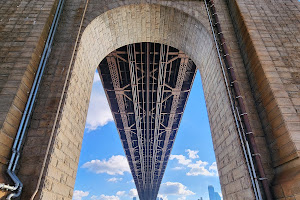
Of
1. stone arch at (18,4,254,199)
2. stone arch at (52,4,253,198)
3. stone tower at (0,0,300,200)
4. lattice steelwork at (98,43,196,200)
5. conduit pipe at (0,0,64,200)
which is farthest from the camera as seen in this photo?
lattice steelwork at (98,43,196,200)

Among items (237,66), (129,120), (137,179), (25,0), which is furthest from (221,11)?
(137,179)

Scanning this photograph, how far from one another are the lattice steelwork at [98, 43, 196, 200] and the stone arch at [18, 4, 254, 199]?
120 inches

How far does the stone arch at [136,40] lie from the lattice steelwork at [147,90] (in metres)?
3.04

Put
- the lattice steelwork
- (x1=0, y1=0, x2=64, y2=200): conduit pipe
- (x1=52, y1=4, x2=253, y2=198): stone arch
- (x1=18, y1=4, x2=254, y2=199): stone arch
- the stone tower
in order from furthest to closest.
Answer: the lattice steelwork, (x1=52, y1=4, x2=253, y2=198): stone arch, (x1=18, y1=4, x2=254, y2=199): stone arch, the stone tower, (x1=0, y1=0, x2=64, y2=200): conduit pipe

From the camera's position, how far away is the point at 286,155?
402 centimetres

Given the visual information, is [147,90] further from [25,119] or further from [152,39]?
[25,119]

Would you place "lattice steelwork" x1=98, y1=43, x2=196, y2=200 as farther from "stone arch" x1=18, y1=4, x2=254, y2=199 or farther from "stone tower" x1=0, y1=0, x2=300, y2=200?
"stone tower" x1=0, y1=0, x2=300, y2=200

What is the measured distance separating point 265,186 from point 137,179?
40572 millimetres

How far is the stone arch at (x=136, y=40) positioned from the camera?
4609 mm

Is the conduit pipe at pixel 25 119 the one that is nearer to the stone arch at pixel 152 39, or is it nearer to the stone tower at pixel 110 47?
the stone tower at pixel 110 47

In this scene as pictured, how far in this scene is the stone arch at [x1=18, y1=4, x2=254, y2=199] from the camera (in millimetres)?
4609

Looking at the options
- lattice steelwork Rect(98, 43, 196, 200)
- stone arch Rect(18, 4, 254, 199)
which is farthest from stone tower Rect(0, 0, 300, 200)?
lattice steelwork Rect(98, 43, 196, 200)

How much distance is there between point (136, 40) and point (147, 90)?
278 inches

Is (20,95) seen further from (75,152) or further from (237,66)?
(237,66)
